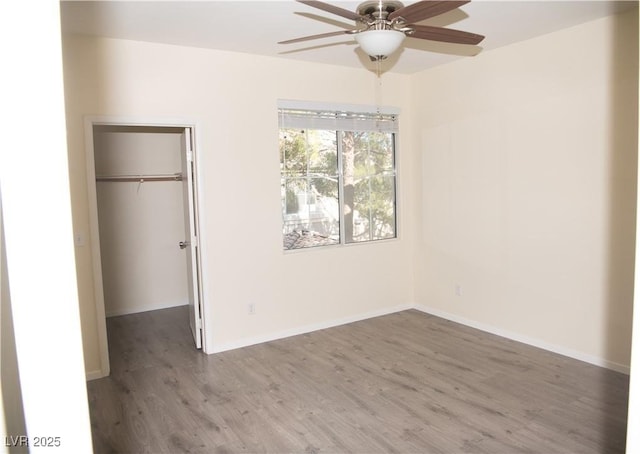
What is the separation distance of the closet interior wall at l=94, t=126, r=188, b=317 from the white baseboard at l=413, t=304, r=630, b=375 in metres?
3.11

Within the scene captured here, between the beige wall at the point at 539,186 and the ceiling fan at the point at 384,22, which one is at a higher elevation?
the ceiling fan at the point at 384,22

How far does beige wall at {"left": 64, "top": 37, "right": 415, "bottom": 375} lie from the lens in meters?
3.58

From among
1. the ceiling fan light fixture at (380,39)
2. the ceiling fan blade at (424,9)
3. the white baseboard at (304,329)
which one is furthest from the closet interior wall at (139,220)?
the ceiling fan blade at (424,9)

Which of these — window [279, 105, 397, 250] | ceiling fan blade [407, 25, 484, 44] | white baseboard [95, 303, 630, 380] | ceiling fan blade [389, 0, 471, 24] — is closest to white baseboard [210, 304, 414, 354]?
white baseboard [95, 303, 630, 380]

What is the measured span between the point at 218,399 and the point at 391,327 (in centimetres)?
205

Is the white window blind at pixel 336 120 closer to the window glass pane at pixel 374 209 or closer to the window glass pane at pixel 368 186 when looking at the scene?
the window glass pane at pixel 368 186

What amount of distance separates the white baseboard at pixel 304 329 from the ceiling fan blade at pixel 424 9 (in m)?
3.06

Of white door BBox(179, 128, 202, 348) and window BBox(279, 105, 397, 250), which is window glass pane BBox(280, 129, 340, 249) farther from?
white door BBox(179, 128, 202, 348)

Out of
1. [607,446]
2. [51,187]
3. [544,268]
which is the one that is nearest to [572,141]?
[544,268]

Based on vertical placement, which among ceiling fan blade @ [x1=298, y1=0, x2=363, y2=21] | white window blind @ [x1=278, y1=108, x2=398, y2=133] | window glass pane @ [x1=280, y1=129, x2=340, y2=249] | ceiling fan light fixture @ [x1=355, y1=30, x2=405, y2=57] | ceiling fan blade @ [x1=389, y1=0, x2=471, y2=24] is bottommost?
window glass pane @ [x1=280, y1=129, x2=340, y2=249]

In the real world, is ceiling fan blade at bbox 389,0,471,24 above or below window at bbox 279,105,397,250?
above

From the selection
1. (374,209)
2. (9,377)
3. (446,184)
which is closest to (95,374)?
(9,377)

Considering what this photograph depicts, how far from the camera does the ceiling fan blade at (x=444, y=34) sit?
2.55 meters

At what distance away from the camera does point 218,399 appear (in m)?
3.28
